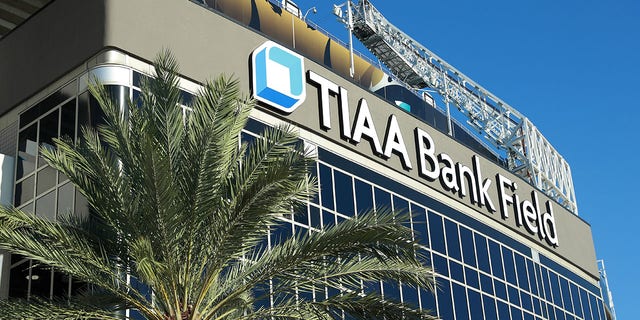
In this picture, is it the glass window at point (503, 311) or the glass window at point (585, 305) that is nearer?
the glass window at point (503, 311)

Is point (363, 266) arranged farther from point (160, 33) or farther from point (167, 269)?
point (160, 33)

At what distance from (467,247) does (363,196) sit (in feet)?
20.9

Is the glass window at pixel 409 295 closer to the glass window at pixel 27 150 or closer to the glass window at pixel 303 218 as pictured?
the glass window at pixel 303 218

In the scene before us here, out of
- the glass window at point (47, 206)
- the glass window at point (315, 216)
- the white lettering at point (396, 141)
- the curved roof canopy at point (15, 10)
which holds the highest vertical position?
the curved roof canopy at point (15, 10)

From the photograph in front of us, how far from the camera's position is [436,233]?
33500mm

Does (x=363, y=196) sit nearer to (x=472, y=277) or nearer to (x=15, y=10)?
(x=472, y=277)

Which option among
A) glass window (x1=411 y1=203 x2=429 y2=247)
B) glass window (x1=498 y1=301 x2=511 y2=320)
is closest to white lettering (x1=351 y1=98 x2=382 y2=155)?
glass window (x1=411 y1=203 x2=429 y2=247)

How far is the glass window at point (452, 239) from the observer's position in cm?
3406

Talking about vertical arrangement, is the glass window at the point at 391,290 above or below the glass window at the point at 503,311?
below

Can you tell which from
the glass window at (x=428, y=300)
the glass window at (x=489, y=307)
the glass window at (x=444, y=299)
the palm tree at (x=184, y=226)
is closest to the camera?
the palm tree at (x=184, y=226)

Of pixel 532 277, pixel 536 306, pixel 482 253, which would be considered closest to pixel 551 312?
pixel 536 306

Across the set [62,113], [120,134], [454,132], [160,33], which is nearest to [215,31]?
[160,33]

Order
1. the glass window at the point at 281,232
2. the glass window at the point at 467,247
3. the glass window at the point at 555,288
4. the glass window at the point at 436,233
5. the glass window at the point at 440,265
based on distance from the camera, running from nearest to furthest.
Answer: the glass window at the point at 281,232
the glass window at the point at 440,265
the glass window at the point at 436,233
the glass window at the point at 467,247
the glass window at the point at 555,288

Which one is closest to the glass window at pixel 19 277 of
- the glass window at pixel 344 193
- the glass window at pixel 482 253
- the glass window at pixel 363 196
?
the glass window at pixel 344 193
